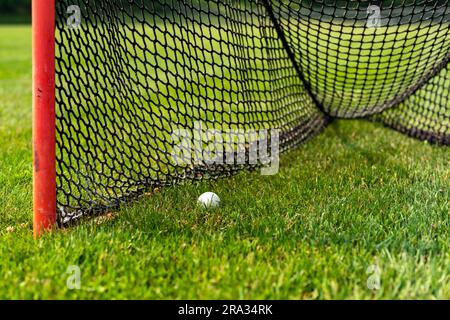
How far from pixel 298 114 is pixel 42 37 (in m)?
2.31

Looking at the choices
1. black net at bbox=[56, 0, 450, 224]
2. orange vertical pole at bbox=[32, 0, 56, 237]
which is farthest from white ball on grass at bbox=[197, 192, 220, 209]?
orange vertical pole at bbox=[32, 0, 56, 237]

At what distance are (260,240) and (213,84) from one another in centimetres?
125

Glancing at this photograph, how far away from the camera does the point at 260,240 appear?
2250 mm

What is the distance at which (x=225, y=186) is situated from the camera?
2961mm

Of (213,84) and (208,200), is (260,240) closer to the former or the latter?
(208,200)

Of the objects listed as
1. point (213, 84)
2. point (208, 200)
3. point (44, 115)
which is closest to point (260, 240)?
point (208, 200)

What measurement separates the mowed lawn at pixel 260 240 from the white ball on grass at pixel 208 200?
4 centimetres

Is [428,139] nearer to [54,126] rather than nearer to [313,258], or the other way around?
[313,258]

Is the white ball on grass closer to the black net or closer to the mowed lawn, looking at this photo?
the mowed lawn

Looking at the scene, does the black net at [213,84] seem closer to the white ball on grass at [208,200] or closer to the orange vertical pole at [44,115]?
the orange vertical pole at [44,115]

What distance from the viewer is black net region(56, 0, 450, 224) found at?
260 cm

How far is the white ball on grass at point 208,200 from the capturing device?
2.60m

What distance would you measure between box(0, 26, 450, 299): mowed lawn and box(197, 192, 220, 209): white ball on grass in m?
0.04

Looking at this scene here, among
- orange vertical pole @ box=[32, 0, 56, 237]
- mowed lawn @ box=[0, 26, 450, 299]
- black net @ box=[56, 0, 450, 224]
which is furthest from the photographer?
black net @ box=[56, 0, 450, 224]
